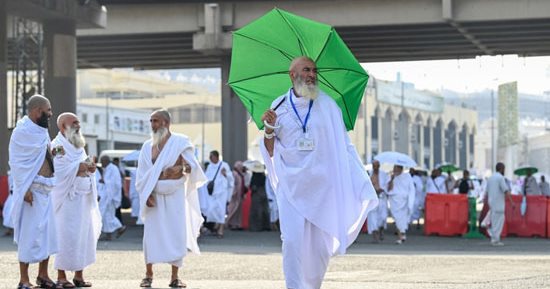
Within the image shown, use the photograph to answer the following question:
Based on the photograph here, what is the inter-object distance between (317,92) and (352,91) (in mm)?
676

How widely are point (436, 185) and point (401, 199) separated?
7.71 m

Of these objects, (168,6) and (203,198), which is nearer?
(203,198)

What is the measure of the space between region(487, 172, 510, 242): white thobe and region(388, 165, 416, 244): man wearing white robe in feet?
5.30

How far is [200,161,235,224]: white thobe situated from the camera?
27.2 meters

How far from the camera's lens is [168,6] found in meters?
40.5

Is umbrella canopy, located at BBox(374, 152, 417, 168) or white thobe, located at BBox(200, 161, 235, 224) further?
white thobe, located at BBox(200, 161, 235, 224)

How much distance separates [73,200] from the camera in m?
13.6

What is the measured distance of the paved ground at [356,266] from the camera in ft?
A: 44.9

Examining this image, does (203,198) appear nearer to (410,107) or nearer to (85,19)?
(85,19)

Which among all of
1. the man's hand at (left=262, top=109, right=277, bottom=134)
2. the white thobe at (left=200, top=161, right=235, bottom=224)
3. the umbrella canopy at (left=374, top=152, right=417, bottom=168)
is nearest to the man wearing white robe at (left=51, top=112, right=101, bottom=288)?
the man's hand at (left=262, top=109, right=277, bottom=134)

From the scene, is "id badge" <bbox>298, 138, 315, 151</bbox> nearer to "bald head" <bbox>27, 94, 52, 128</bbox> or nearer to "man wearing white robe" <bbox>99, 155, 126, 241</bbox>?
"bald head" <bbox>27, 94, 52, 128</bbox>

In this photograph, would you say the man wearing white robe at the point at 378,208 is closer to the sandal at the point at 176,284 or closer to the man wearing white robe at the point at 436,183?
the man wearing white robe at the point at 436,183

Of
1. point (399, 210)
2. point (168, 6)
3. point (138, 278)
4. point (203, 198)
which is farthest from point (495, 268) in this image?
point (168, 6)

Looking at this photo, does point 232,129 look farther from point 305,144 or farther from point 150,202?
point 305,144
